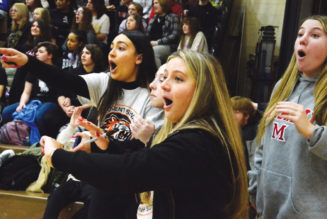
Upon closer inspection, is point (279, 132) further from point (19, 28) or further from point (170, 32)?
point (19, 28)

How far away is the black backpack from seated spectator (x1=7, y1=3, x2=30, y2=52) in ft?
8.68

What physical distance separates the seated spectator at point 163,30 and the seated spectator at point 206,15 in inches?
17.7

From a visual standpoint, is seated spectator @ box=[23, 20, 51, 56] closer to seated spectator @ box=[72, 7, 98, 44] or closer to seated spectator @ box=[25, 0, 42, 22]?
seated spectator @ box=[72, 7, 98, 44]

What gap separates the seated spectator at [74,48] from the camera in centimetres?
515

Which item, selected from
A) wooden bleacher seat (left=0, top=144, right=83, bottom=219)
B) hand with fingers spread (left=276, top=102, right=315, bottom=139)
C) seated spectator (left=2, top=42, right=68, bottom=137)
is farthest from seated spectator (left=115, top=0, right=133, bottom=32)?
hand with fingers spread (left=276, top=102, right=315, bottom=139)

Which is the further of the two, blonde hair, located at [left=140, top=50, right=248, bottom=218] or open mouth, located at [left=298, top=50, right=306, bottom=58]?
open mouth, located at [left=298, top=50, right=306, bottom=58]

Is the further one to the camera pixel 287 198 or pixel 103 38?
pixel 103 38

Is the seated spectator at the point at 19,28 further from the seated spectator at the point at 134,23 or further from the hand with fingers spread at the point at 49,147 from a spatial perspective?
the hand with fingers spread at the point at 49,147

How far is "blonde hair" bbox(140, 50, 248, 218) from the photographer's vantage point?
1446mm

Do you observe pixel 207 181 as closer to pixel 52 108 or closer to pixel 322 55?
pixel 322 55

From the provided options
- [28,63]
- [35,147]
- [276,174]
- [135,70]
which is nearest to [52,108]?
[35,147]

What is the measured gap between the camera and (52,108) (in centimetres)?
427

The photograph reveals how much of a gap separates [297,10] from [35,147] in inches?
108

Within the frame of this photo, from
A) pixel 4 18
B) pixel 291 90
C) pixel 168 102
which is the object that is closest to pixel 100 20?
pixel 4 18
